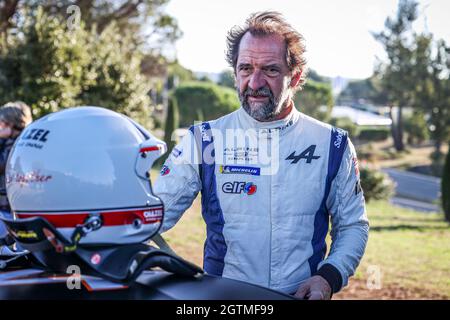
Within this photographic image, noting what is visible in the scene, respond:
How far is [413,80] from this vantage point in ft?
134

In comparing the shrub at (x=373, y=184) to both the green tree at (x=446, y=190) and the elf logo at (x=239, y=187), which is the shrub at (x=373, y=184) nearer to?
the green tree at (x=446, y=190)

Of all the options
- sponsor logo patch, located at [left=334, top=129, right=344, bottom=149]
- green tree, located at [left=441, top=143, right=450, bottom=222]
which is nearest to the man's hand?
sponsor logo patch, located at [left=334, top=129, right=344, bottom=149]

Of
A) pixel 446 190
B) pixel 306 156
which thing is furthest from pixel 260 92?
pixel 446 190

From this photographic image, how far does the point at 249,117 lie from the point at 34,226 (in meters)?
1.14

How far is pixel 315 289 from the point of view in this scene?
2.51m

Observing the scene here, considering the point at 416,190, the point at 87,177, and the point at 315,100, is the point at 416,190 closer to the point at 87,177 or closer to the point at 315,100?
the point at 315,100

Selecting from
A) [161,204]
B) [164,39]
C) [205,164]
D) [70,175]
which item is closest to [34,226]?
[70,175]

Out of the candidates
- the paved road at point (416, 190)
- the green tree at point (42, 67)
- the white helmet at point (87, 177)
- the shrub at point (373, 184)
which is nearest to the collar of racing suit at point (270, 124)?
the white helmet at point (87, 177)

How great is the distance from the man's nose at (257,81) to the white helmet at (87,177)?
67cm

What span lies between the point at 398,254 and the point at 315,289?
29.5ft

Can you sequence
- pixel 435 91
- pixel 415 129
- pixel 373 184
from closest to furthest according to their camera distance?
1. pixel 373 184
2. pixel 435 91
3. pixel 415 129

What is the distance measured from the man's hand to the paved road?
23.5 m

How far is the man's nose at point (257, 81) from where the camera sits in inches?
108

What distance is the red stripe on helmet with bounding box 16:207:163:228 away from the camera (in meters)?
2.05
